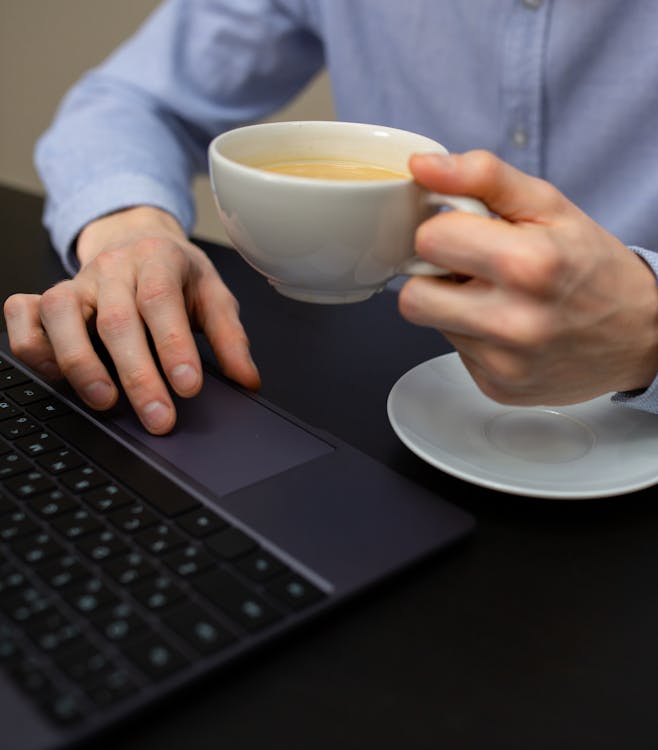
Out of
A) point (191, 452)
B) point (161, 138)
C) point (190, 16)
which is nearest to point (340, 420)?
point (191, 452)

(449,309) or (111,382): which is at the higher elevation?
(449,309)

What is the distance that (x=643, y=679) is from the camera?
37 centimetres

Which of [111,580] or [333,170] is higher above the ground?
[333,170]

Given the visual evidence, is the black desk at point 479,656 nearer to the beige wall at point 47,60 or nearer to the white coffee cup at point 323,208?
the white coffee cup at point 323,208

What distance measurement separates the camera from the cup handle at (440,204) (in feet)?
1.43

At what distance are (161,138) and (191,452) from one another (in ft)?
2.01

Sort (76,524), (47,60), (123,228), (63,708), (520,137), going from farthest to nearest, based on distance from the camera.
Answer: (47,60)
(520,137)
(123,228)
(76,524)
(63,708)

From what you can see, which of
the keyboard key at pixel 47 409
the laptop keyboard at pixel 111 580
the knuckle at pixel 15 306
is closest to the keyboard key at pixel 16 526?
the laptop keyboard at pixel 111 580

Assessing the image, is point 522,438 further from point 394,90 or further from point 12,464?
point 394,90

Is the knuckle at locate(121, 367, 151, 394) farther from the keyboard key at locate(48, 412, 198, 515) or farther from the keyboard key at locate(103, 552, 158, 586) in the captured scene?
the keyboard key at locate(103, 552, 158, 586)

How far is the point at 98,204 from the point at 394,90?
1.29 ft

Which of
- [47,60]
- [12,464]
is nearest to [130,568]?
[12,464]

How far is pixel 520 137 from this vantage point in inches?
35.2

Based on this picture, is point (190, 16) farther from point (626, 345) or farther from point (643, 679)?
point (643, 679)
